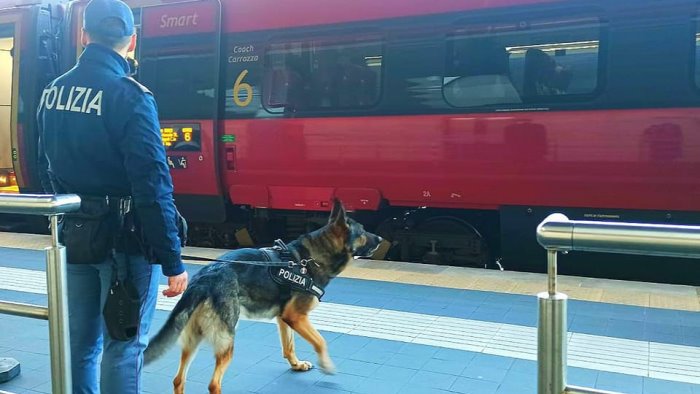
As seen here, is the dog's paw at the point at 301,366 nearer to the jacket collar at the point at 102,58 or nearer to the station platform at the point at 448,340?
the station platform at the point at 448,340

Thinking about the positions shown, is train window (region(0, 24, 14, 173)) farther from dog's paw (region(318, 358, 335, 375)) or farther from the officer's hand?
the officer's hand

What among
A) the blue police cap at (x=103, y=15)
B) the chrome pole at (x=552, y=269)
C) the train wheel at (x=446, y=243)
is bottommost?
the train wheel at (x=446, y=243)

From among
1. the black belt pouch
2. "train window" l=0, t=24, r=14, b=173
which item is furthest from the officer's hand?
"train window" l=0, t=24, r=14, b=173

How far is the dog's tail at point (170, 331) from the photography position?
3128 mm

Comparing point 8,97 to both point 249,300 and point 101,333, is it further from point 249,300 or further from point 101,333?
point 101,333

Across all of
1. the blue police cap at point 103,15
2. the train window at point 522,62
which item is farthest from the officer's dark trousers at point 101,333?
the train window at point 522,62

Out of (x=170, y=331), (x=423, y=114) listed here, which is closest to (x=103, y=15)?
(x=170, y=331)

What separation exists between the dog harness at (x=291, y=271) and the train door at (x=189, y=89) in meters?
4.47

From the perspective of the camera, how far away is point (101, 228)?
100 inches

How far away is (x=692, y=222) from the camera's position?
18.7 ft

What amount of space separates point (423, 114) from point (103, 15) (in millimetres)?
4394

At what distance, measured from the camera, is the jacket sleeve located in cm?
244

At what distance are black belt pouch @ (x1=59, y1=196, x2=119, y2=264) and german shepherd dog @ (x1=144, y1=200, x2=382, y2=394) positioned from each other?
69cm

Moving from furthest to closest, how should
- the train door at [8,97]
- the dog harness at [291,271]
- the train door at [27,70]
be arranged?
the train door at [8,97] < the train door at [27,70] < the dog harness at [291,271]
